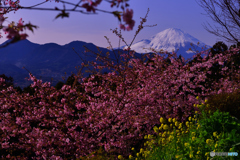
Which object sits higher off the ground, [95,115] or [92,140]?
[95,115]

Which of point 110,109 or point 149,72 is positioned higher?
point 149,72

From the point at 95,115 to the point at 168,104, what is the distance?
3.17 meters

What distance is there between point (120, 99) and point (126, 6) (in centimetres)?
600

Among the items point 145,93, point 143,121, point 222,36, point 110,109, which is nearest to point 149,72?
point 145,93

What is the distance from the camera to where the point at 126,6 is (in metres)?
Result: 2.41

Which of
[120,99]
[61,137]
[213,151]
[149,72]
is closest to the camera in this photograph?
[213,151]

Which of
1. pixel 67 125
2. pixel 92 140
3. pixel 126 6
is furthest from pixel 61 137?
pixel 126 6

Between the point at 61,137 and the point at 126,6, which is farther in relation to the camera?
the point at 61,137

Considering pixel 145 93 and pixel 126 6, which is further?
pixel 145 93

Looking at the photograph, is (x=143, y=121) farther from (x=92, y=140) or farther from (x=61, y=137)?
(x=61, y=137)

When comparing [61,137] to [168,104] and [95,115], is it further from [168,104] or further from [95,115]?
[168,104]

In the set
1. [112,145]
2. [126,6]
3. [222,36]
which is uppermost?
[222,36]

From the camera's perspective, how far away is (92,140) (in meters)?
7.77

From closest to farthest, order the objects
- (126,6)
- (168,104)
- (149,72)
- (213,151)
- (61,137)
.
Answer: (126,6)
(213,151)
(61,137)
(168,104)
(149,72)
